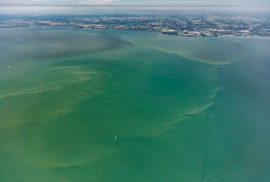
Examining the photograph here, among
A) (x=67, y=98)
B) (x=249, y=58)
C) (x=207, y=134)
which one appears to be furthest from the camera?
(x=249, y=58)

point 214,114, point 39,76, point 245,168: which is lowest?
point 245,168

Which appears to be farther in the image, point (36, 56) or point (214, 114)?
point (36, 56)

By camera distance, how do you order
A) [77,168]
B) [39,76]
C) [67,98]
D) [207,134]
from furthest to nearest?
[39,76], [67,98], [207,134], [77,168]

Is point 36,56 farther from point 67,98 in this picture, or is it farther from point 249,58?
point 249,58

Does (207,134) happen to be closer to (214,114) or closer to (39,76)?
(214,114)

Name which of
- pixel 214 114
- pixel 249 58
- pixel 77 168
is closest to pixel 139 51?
pixel 249 58

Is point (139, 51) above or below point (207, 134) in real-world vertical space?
above

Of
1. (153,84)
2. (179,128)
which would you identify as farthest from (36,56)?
(179,128)
